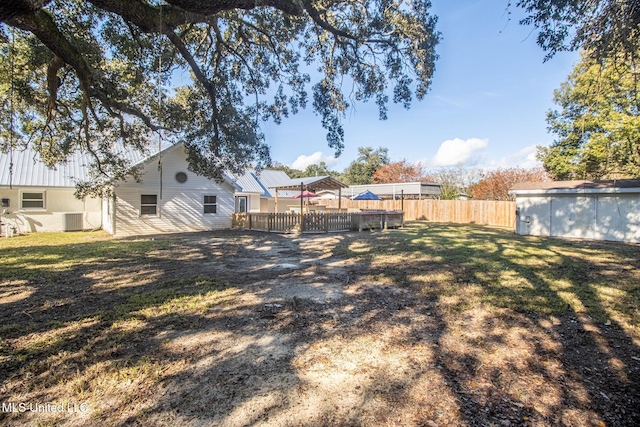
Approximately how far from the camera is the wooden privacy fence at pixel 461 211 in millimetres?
23372

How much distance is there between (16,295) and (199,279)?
296 centimetres

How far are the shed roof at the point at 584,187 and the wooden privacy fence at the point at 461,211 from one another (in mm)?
5442

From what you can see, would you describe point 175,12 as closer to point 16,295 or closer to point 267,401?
point 16,295

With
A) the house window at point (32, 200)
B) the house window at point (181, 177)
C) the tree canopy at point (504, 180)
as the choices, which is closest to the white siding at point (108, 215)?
the house window at point (32, 200)

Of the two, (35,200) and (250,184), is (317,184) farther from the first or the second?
(35,200)

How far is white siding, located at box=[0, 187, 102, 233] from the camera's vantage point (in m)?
15.3

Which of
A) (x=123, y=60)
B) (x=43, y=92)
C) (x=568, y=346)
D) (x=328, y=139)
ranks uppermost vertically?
(x=123, y=60)

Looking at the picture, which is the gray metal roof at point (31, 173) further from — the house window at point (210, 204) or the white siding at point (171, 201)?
the house window at point (210, 204)

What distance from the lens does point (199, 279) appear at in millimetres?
6762

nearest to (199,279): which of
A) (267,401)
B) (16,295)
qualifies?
(16,295)

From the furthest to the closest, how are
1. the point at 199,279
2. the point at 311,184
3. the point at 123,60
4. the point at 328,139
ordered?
the point at 311,184 < the point at 328,139 < the point at 123,60 < the point at 199,279

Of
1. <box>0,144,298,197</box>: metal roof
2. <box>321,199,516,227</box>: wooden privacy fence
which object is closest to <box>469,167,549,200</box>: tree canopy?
<box>321,199,516,227</box>: wooden privacy fence

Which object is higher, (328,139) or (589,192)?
(328,139)

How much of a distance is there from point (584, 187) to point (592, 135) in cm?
786
